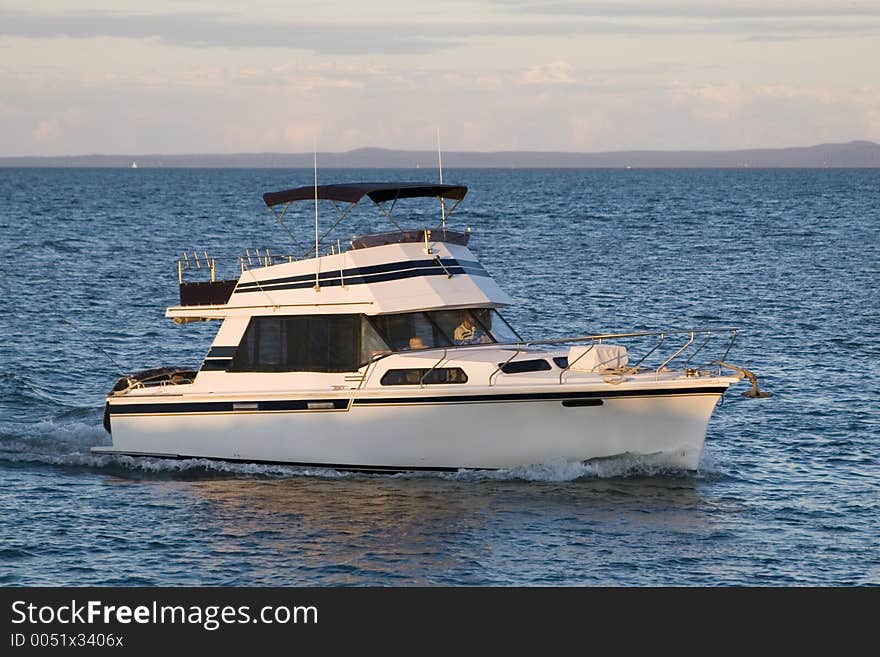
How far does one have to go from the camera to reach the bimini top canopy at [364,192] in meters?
25.4

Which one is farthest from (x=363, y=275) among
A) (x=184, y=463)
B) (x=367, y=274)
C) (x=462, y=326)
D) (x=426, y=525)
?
(x=426, y=525)

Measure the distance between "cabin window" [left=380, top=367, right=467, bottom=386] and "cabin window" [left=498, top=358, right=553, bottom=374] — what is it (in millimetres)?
719

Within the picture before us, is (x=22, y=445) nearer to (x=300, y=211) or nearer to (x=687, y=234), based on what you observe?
(x=687, y=234)

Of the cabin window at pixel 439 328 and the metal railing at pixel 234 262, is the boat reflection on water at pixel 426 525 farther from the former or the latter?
the metal railing at pixel 234 262

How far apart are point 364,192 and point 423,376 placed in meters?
3.63

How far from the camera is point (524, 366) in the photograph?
24219 millimetres

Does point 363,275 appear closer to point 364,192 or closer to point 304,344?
point 364,192

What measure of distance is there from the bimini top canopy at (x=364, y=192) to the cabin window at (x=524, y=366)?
129 inches

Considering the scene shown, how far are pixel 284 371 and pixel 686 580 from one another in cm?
896

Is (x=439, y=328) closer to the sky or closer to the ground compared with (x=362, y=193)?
closer to the ground

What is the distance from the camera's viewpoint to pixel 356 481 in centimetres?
2444

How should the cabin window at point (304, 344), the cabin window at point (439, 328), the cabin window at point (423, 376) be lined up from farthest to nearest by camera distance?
the cabin window at point (439, 328), the cabin window at point (304, 344), the cabin window at point (423, 376)

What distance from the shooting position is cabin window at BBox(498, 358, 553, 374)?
78.9ft

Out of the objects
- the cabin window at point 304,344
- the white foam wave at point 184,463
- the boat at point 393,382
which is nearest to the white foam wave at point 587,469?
the white foam wave at point 184,463
